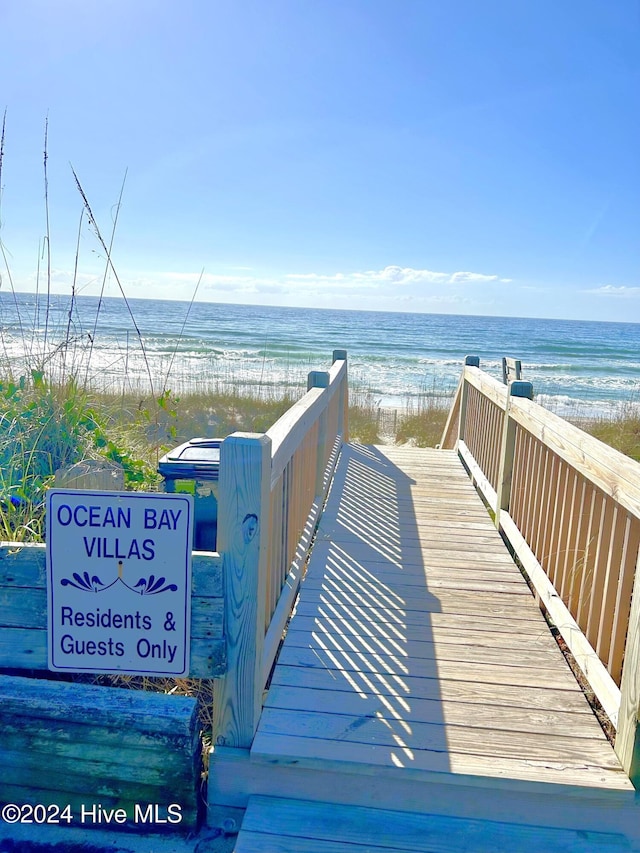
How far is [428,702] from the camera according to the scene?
89.9 inches

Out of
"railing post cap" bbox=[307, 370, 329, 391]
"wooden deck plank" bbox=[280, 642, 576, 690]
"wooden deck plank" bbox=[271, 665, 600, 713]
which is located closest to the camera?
"wooden deck plank" bbox=[271, 665, 600, 713]

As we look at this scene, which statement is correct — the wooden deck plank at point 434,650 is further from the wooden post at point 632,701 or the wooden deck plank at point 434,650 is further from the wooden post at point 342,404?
the wooden post at point 342,404

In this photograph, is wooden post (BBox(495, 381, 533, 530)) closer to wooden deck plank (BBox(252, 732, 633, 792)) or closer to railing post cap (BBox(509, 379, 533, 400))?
railing post cap (BBox(509, 379, 533, 400))

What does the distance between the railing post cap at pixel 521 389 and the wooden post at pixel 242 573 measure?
2.53m

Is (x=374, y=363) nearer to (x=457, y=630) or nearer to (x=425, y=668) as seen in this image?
(x=457, y=630)

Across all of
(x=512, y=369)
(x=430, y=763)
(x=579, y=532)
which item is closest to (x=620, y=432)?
(x=512, y=369)

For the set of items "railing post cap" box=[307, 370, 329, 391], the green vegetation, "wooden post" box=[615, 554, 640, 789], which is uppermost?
"railing post cap" box=[307, 370, 329, 391]

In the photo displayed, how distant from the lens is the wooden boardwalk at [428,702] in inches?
74.8

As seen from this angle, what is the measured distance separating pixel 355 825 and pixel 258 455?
1.11 meters

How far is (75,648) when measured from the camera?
6.13 feet

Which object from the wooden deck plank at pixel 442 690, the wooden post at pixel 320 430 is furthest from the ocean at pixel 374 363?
the wooden deck plank at pixel 442 690

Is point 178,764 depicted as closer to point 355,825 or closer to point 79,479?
point 355,825

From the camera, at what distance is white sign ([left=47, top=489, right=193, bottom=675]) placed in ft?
5.94

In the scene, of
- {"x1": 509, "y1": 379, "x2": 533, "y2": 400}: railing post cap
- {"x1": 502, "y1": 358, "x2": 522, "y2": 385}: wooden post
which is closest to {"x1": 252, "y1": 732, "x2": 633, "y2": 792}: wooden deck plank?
{"x1": 509, "y1": 379, "x2": 533, "y2": 400}: railing post cap
